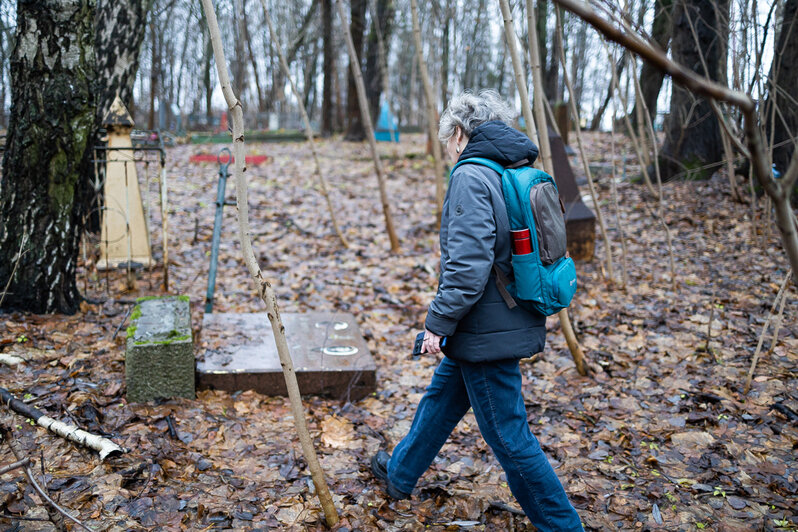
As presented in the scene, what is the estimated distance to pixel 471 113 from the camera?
2.47 meters

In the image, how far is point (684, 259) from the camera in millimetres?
6395

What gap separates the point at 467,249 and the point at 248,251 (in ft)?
2.70

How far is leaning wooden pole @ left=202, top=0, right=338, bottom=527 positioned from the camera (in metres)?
2.06

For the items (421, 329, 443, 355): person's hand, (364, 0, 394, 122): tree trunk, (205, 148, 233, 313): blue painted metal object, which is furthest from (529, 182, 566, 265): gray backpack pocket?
(364, 0, 394, 122): tree trunk

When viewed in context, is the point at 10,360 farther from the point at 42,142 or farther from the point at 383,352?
the point at 383,352

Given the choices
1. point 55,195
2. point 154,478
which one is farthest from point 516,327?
point 55,195

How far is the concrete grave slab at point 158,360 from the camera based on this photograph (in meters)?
3.29

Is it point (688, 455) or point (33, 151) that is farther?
point (33, 151)

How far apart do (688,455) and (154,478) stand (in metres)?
2.69

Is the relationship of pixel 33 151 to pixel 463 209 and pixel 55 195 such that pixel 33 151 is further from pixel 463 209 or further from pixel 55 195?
pixel 463 209

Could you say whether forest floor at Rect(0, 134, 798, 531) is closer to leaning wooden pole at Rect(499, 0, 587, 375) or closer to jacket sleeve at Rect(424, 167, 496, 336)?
leaning wooden pole at Rect(499, 0, 587, 375)

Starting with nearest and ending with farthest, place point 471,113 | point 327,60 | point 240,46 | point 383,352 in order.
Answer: point 471,113, point 383,352, point 327,60, point 240,46

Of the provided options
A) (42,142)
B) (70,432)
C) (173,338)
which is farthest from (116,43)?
(70,432)

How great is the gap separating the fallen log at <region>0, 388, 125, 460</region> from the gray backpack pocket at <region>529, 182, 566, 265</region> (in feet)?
7.06
